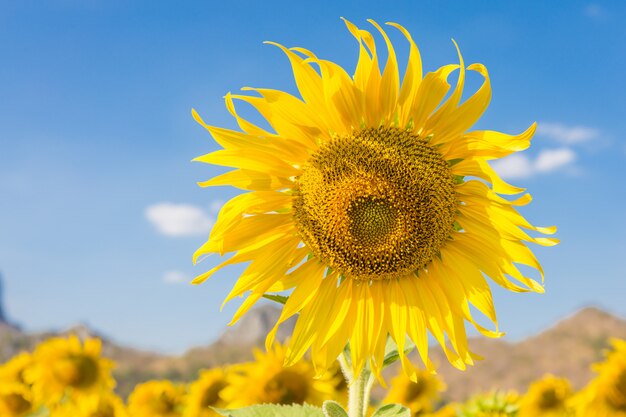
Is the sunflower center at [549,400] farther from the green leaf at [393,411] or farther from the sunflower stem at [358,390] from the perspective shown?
the green leaf at [393,411]

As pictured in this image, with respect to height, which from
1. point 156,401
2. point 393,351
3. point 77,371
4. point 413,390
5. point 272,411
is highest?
point 77,371

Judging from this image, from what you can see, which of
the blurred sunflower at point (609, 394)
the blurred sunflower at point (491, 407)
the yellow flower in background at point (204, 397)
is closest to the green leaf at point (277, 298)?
the blurred sunflower at point (491, 407)

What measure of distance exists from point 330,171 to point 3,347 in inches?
1473

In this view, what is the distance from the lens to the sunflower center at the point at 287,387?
21.2 feet

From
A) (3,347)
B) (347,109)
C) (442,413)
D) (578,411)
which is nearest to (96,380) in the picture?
(442,413)

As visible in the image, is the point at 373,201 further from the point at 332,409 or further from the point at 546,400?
the point at 546,400

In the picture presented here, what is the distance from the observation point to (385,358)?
11.4 feet

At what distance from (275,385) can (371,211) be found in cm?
358

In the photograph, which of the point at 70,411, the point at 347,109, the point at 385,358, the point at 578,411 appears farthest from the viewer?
the point at 70,411

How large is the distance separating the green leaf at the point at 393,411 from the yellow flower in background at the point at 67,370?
7.41m

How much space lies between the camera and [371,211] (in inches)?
133

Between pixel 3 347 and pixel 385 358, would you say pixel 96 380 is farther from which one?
pixel 3 347

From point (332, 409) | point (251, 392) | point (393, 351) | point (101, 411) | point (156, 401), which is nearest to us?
point (332, 409)

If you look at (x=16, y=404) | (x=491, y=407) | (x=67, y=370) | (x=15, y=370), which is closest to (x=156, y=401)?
(x=67, y=370)
